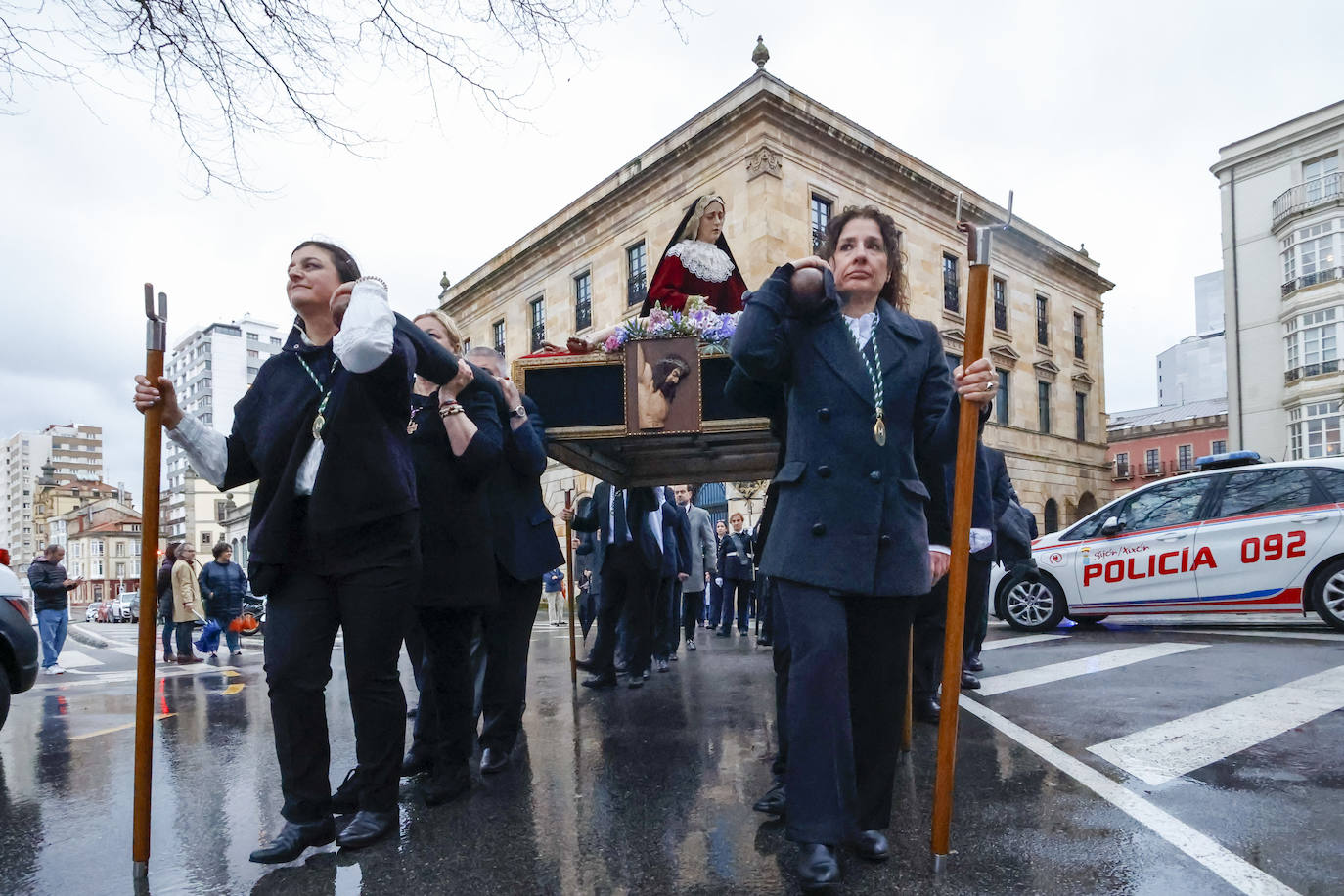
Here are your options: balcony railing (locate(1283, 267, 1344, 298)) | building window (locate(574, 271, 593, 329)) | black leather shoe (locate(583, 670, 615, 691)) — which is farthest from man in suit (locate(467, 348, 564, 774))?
balcony railing (locate(1283, 267, 1344, 298))

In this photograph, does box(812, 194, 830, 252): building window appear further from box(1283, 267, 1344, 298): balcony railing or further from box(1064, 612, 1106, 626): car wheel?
box(1283, 267, 1344, 298): balcony railing

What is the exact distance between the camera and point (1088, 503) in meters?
37.2

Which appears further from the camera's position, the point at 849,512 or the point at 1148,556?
the point at 1148,556

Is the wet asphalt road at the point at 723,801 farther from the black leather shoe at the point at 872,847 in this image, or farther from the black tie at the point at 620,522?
the black tie at the point at 620,522

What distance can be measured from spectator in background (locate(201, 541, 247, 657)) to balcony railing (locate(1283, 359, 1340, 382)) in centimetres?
3915

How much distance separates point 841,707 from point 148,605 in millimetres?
2314

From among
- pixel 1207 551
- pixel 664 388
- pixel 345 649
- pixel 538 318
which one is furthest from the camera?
pixel 538 318

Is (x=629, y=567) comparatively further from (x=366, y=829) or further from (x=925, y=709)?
(x=366, y=829)

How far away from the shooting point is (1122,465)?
209 ft

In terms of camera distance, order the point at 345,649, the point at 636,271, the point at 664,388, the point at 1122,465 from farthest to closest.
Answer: the point at 1122,465 < the point at 636,271 < the point at 664,388 < the point at 345,649

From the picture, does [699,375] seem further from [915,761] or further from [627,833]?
[627,833]

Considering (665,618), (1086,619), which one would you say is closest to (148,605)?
(665,618)

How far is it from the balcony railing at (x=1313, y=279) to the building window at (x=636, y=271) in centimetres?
2735

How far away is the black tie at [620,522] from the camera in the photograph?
7176 mm
